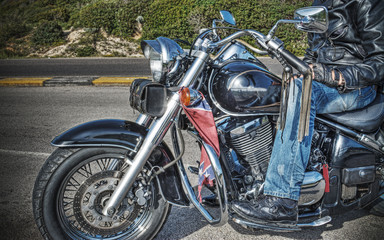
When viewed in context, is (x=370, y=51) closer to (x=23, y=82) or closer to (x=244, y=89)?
(x=244, y=89)

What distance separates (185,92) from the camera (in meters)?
2.04

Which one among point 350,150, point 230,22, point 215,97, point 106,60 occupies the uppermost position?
point 230,22

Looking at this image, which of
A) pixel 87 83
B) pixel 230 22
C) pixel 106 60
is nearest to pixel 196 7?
pixel 106 60

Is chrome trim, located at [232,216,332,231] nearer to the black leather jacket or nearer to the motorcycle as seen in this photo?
the motorcycle

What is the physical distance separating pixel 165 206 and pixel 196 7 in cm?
1311

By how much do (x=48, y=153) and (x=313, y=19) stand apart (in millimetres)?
3420

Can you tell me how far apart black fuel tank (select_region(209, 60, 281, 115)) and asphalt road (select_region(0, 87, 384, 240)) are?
1.04m

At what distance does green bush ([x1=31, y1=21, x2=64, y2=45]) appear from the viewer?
15477mm

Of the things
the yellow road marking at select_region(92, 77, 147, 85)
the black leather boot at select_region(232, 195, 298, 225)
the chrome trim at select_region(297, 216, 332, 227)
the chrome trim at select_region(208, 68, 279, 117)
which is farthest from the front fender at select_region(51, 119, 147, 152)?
the yellow road marking at select_region(92, 77, 147, 85)

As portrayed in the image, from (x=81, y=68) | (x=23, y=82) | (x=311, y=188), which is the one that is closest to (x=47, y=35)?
(x=81, y=68)

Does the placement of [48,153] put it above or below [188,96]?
below

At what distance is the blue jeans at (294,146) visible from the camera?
2.29 m

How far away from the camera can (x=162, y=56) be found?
2.09m

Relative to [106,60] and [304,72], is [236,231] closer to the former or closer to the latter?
[304,72]
